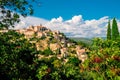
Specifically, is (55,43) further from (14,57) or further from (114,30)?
(14,57)

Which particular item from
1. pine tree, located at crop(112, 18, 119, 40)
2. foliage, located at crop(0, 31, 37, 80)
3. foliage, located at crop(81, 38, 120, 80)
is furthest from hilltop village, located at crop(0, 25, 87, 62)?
foliage, located at crop(0, 31, 37, 80)

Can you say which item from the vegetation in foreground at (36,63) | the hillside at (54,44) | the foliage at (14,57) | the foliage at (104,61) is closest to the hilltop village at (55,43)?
the hillside at (54,44)

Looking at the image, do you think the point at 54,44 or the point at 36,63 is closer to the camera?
the point at 36,63

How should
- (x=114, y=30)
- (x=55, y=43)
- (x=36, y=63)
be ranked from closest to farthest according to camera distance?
1. (x=36, y=63)
2. (x=114, y=30)
3. (x=55, y=43)

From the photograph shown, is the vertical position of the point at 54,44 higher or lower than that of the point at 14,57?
lower

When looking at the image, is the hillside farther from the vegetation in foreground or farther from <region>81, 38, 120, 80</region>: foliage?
the vegetation in foreground

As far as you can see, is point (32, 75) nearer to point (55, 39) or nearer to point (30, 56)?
point (30, 56)

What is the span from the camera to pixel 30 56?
1249 inches

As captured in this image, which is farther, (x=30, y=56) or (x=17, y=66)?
(x=30, y=56)

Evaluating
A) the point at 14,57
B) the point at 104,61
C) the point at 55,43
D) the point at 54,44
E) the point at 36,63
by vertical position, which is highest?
the point at 14,57

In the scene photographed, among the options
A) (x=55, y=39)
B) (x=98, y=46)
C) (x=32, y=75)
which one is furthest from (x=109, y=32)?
(x=32, y=75)

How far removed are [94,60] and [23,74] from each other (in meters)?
12.3

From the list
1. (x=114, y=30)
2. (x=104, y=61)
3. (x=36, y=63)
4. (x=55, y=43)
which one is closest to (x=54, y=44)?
(x=55, y=43)

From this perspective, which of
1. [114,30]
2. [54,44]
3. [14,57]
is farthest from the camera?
[54,44]
